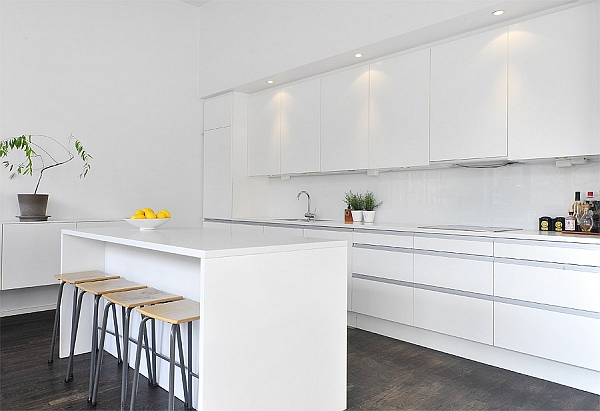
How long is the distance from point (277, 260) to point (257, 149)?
3.44 meters

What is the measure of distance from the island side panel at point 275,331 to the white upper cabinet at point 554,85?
169cm

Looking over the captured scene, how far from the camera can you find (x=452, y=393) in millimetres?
2779

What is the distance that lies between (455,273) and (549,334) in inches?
27.2

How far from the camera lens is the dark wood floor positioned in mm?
2621

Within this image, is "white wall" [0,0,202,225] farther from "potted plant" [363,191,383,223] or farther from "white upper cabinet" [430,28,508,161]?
"white upper cabinet" [430,28,508,161]

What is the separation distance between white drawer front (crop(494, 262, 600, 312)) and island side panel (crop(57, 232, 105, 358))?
2.81 metres

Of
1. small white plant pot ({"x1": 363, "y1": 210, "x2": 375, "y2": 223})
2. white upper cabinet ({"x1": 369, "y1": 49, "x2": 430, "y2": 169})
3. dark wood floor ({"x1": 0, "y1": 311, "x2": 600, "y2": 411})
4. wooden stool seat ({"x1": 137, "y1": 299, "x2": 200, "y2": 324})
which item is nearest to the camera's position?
wooden stool seat ({"x1": 137, "y1": 299, "x2": 200, "y2": 324})

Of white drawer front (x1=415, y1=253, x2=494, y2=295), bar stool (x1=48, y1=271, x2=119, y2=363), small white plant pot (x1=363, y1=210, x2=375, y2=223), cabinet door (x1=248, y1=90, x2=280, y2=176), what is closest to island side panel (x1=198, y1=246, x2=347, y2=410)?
white drawer front (x1=415, y1=253, x2=494, y2=295)

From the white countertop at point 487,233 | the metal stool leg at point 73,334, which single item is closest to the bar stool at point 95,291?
the metal stool leg at point 73,334

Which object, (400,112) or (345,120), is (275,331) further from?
(345,120)

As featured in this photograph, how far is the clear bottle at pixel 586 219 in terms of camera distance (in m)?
3.05

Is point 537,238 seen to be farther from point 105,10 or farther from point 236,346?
point 105,10

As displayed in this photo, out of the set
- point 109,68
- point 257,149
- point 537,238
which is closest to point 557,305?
point 537,238

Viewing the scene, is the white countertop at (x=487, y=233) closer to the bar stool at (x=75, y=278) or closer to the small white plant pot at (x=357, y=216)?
the small white plant pot at (x=357, y=216)
